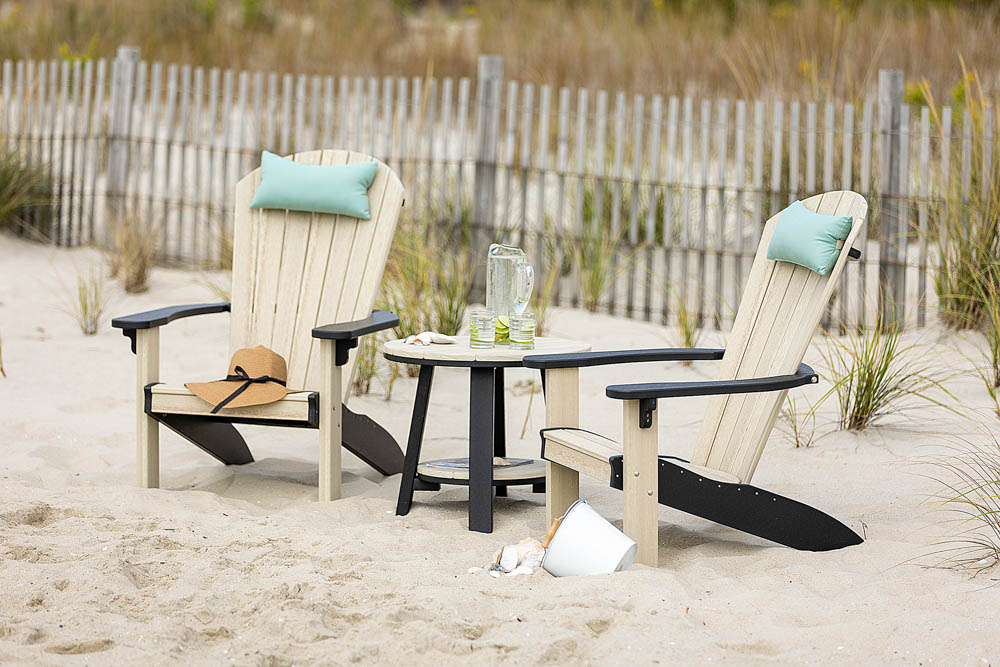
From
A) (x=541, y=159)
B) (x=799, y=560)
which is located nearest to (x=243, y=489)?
(x=799, y=560)

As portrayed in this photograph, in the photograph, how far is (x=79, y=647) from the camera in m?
2.18

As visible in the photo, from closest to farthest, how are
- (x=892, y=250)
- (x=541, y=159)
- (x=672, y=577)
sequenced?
(x=672, y=577)
(x=892, y=250)
(x=541, y=159)

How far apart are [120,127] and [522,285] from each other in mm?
4705

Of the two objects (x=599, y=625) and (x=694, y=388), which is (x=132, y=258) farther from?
(x=599, y=625)

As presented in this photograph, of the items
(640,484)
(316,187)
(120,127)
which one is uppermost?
(120,127)

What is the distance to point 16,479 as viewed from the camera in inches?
139

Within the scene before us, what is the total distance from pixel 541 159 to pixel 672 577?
3.81 metres

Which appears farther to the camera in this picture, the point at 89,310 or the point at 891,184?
the point at 89,310

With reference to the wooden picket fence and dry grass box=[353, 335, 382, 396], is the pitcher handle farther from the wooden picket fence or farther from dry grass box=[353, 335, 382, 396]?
the wooden picket fence

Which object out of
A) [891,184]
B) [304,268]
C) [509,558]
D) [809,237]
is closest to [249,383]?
[304,268]

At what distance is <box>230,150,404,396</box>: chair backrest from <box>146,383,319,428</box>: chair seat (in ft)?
1.30

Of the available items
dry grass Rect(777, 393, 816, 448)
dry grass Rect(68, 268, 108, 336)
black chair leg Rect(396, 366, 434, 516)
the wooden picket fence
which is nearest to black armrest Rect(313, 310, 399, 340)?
black chair leg Rect(396, 366, 434, 516)

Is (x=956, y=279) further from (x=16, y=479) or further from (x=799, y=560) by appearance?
(x=16, y=479)

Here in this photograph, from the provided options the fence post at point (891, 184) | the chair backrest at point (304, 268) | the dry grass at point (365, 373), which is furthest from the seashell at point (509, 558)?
the fence post at point (891, 184)
